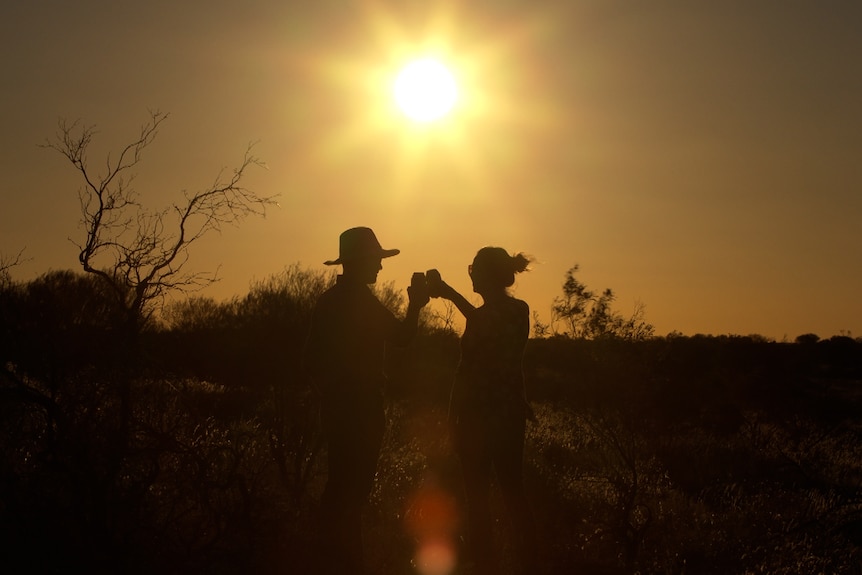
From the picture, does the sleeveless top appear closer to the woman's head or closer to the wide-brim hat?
the woman's head

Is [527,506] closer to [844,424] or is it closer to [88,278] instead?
[88,278]

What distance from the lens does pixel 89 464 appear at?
6.94 meters

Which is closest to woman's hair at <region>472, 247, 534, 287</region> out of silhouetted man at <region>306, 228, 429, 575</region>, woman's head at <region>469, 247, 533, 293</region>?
woman's head at <region>469, 247, 533, 293</region>

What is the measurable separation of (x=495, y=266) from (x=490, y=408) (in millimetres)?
1085

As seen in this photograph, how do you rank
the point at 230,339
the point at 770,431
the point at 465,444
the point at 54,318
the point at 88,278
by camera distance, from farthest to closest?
the point at 230,339
the point at 770,431
the point at 88,278
the point at 54,318
the point at 465,444

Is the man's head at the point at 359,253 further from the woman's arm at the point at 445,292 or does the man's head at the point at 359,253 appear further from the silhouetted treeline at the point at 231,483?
the silhouetted treeline at the point at 231,483

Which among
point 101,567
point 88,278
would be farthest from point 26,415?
point 88,278

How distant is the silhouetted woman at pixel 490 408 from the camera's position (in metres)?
6.76

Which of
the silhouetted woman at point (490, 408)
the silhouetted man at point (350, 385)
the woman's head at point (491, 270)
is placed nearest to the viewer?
the silhouetted man at point (350, 385)

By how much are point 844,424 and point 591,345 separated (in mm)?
15731

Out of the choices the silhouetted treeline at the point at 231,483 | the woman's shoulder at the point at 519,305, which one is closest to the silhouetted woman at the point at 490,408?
the woman's shoulder at the point at 519,305

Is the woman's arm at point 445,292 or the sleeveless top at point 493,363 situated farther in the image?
the woman's arm at point 445,292

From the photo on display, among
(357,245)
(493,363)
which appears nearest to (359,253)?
(357,245)

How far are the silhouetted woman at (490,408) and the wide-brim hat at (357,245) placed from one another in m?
0.76
